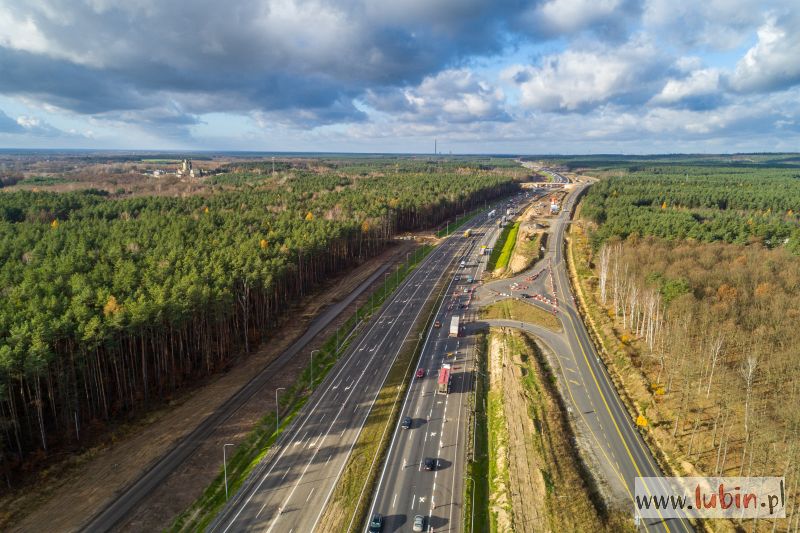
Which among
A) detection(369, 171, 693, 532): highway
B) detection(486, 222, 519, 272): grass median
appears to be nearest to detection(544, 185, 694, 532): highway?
detection(369, 171, 693, 532): highway

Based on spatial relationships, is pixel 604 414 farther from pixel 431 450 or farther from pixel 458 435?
pixel 431 450

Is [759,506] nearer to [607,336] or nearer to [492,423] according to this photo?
[492,423]

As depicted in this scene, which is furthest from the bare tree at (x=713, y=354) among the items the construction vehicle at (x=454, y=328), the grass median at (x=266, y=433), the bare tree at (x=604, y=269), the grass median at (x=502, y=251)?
the grass median at (x=502, y=251)

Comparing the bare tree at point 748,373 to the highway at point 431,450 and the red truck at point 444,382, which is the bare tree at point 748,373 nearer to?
the highway at point 431,450

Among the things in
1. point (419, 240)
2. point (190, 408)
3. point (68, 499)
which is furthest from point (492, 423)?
point (419, 240)

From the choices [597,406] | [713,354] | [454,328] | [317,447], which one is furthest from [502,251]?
[317,447]
